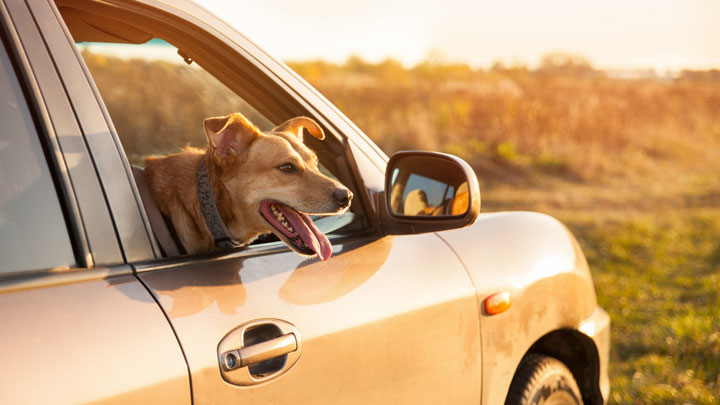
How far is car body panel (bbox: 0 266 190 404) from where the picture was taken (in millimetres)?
1255

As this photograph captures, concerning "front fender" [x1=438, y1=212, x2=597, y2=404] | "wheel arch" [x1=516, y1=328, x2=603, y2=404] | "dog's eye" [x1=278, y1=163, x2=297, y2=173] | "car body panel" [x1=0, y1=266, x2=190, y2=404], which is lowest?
"wheel arch" [x1=516, y1=328, x2=603, y2=404]

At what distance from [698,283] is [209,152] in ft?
19.9

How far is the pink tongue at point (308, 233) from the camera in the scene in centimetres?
198

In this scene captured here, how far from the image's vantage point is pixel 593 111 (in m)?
17.1

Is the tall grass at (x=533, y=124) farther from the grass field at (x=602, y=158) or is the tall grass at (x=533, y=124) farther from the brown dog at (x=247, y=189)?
the brown dog at (x=247, y=189)

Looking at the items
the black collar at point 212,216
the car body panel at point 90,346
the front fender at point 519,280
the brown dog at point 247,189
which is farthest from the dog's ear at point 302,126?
the car body panel at point 90,346

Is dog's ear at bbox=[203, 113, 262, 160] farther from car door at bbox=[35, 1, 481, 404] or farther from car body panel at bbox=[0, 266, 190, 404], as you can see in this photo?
car body panel at bbox=[0, 266, 190, 404]

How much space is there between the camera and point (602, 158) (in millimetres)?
14750

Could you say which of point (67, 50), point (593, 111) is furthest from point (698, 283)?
point (593, 111)

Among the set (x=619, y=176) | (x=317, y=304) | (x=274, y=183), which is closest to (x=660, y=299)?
(x=274, y=183)

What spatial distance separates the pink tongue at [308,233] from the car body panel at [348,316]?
0.04 m

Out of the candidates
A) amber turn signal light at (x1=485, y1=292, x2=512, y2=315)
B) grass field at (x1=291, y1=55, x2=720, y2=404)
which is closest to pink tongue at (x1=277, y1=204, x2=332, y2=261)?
amber turn signal light at (x1=485, y1=292, x2=512, y2=315)

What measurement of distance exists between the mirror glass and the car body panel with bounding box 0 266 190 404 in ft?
3.52

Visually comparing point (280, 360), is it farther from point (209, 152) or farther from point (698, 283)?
point (698, 283)
